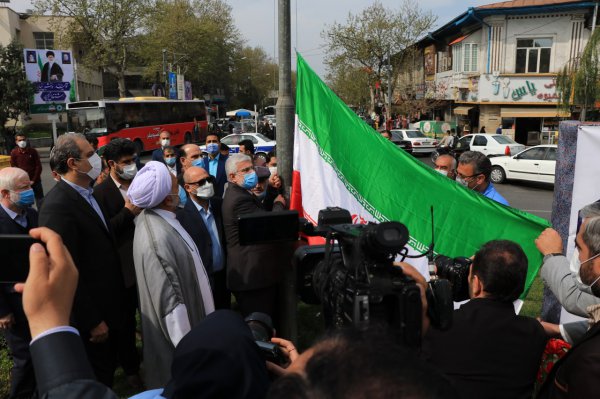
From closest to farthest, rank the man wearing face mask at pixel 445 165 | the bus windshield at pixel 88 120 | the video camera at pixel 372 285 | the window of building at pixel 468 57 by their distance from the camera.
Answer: the video camera at pixel 372 285 → the man wearing face mask at pixel 445 165 → the bus windshield at pixel 88 120 → the window of building at pixel 468 57

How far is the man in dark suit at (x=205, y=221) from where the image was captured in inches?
150

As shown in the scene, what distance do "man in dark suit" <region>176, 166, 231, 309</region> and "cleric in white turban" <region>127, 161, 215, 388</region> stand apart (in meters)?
0.83

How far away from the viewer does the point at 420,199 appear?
3859mm

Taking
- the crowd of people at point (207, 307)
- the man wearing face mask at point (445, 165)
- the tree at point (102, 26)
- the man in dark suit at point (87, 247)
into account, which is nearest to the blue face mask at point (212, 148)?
the crowd of people at point (207, 307)

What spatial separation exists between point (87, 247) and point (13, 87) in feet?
102

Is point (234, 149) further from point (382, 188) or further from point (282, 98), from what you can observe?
point (382, 188)

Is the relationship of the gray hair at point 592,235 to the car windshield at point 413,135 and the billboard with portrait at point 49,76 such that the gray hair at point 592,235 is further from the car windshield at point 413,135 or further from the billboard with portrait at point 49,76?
the billboard with portrait at point 49,76

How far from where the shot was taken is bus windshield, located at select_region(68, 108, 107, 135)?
24.2m

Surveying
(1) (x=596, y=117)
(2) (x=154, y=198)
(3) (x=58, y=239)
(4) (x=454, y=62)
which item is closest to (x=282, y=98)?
(2) (x=154, y=198)

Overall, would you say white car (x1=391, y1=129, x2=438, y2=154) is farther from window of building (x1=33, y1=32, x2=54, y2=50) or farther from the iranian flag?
window of building (x1=33, y1=32, x2=54, y2=50)

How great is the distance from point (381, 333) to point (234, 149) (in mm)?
Result: 19992

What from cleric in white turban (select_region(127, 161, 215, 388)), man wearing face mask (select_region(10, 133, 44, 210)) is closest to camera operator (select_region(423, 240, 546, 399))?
cleric in white turban (select_region(127, 161, 215, 388))

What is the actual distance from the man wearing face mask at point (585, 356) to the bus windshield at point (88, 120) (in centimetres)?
2478

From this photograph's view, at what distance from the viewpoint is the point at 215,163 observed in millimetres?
6902
